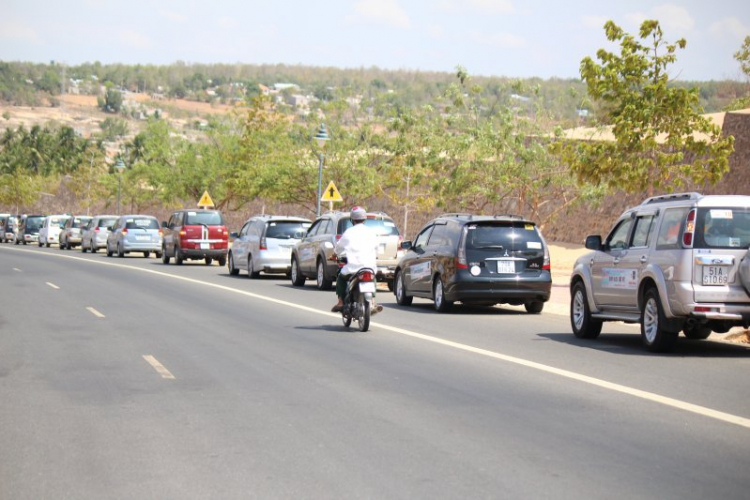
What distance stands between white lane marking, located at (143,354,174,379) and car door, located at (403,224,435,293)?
30.7ft

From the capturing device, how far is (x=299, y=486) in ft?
23.7

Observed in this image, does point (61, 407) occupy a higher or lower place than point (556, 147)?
lower

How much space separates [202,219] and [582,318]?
26.1 metres

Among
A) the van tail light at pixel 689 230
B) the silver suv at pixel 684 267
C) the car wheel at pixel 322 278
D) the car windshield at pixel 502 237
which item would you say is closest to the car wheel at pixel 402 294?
the car windshield at pixel 502 237

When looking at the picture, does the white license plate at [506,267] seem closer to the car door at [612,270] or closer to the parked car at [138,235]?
the car door at [612,270]

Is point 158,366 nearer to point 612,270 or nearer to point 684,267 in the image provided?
point 684,267

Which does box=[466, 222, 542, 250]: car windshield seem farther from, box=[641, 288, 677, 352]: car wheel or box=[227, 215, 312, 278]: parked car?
box=[227, 215, 312, 278]: parked car

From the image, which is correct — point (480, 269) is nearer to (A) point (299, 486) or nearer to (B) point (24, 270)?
(A) point (299, 486)

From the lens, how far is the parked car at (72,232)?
62.1 metres

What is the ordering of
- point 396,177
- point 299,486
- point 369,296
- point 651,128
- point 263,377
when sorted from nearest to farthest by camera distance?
point 299,486 → point 263,377 → point 369,296 → point 651,128 → point 396,177

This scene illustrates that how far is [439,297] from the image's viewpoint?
22.2 meters

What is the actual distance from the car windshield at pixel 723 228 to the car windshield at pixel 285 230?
65.0 ft

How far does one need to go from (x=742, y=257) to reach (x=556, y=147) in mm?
17416

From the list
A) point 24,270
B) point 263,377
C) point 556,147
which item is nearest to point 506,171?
point 556,147
